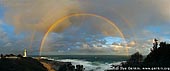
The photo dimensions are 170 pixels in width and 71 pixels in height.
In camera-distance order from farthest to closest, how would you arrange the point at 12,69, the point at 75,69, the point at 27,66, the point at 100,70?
1. the point at 100,70
2. the point at 75,69
3. the point at 27,66
4. the point at 12,69

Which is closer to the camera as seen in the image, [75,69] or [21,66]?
[21,66]

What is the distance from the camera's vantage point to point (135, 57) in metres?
184

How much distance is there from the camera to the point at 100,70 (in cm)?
17800

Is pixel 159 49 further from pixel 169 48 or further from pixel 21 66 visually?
pixel 21 66

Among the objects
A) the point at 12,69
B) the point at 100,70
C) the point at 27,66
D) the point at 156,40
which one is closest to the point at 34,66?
the point at 27,66

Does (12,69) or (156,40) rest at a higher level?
(156,40)

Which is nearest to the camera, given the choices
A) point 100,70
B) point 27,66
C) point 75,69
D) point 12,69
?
point 12,69

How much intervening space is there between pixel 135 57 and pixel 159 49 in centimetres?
3825

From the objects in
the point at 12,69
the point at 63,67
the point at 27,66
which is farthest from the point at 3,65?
the point at 63,67

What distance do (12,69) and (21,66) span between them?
624 centimetres

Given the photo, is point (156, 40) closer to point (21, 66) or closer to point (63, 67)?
point (63, 67)

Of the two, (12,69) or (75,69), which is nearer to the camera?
(12,69)

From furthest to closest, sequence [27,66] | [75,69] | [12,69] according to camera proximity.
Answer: [75,69] < [27,66] < [12,69]

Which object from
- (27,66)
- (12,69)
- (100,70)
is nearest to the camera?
(12,69)
